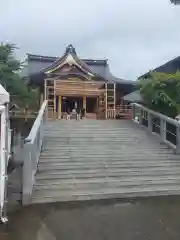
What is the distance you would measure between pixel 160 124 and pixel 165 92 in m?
1.35

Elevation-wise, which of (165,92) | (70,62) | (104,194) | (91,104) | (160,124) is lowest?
(104,194)

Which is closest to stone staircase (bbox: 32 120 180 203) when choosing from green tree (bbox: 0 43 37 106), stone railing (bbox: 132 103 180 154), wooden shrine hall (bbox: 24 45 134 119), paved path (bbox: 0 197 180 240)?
stone railing (bbox: 132 103 180 154)

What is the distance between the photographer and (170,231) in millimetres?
4785

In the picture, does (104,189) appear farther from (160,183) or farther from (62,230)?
(62,230)

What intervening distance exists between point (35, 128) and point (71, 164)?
4.80ft

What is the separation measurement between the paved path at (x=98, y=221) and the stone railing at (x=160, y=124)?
4.08 metres

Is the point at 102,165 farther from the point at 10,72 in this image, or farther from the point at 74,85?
the point at 74,85

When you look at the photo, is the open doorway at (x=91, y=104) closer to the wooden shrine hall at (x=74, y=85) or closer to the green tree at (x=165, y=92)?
the wooden shrine hall at (x=74, y=85)

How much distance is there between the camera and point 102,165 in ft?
27.3

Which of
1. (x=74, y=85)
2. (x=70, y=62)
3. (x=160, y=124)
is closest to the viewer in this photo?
(x=160, y=124)

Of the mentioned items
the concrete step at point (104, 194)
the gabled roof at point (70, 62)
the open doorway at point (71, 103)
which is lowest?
the concrete step at point (104, 194)

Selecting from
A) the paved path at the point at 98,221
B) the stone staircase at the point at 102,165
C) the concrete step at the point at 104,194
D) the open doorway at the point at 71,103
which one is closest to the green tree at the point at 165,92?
the stone staircase at the point at 102,165

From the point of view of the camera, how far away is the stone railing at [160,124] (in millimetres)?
10145

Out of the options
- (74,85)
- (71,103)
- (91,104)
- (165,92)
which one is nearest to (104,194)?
(165,92)
